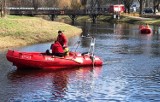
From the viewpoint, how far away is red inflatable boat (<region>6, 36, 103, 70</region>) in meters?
29.9

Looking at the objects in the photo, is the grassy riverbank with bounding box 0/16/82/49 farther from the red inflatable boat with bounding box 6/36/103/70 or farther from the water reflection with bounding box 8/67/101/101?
the water reflection with bounding box 8/67/101/101

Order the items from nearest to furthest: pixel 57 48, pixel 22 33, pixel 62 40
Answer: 1. pixel 57 48
2. pixel 62 40
3. pixel 22 33

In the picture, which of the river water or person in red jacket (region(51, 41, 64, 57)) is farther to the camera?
person in red jacket (region(51, 41, 64, 57))

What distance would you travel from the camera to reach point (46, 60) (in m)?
30.6

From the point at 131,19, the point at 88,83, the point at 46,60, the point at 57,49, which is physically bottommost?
the point at 88,83

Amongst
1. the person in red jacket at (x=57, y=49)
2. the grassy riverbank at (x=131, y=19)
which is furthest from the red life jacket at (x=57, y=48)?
the grassy riverbank at (x=131, y=19)

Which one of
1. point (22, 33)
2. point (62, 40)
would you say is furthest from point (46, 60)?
point (22, 33)

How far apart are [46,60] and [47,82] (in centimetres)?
410

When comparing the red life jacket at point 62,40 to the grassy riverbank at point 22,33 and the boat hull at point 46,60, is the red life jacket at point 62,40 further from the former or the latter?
the grassy riverbank at point 22,33

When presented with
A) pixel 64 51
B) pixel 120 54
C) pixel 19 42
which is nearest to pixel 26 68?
pixel 64 51

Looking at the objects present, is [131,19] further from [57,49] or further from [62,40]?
[57,49]

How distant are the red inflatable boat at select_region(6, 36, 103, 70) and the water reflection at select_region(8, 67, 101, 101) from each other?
0.50 m

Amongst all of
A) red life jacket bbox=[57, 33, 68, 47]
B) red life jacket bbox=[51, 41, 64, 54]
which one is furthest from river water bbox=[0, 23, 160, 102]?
red life jacket bbox=[57, 33, 68, 47]

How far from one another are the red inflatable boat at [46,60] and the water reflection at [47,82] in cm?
50
